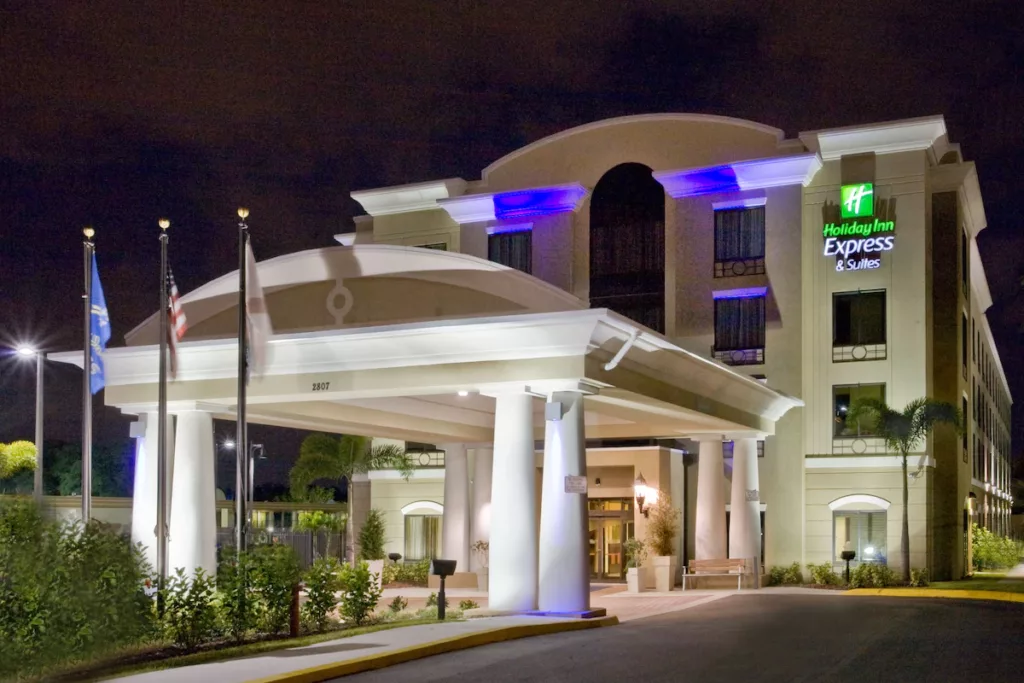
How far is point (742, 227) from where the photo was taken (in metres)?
38.7

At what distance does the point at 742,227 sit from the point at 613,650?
23.7 metres

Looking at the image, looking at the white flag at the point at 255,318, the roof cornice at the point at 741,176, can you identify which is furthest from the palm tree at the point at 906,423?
the white flag at the point at 255,318

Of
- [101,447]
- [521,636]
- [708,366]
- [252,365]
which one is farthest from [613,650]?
[101,447]

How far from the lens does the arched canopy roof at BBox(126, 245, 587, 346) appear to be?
21141mm

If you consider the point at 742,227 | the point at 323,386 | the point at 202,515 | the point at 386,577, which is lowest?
the point at 386,577

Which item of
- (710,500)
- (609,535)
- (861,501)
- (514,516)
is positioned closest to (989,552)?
(861,501)

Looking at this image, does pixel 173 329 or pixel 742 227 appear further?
pixel 742 227

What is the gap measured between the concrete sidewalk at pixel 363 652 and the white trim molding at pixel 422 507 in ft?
74.0

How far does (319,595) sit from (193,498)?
5.91 metres

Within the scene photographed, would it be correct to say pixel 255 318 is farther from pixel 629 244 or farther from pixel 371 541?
pixel 629 244

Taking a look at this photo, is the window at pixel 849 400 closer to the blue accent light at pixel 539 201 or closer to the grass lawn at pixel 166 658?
the blue accent light at pixel 539 201

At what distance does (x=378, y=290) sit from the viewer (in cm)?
2217

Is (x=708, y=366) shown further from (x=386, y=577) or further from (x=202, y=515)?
(x=386, y=577)

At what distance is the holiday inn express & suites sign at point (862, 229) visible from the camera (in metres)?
37.1
